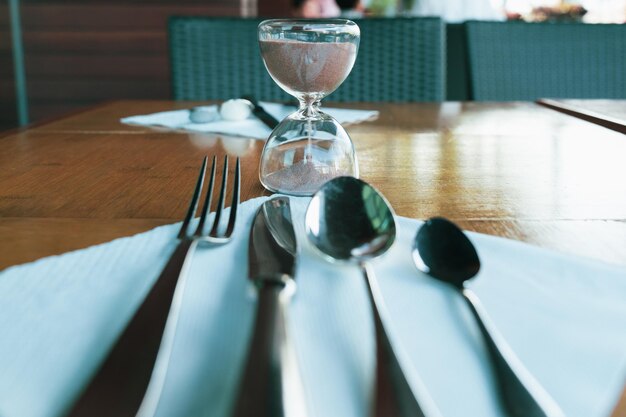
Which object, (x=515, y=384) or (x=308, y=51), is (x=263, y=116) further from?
(x=515, y=384)

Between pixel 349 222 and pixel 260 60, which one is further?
pixel 260 60

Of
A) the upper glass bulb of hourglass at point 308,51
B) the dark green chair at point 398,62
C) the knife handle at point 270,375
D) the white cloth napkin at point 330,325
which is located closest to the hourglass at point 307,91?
the upper glass bulb of hourglass at point 308,51

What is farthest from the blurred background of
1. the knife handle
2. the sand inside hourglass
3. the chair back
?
the knife handle

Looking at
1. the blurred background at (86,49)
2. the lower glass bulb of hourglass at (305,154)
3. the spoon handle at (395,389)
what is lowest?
the spoon handle at (395,389)

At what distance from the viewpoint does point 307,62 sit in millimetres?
456

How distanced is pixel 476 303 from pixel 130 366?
14 cm

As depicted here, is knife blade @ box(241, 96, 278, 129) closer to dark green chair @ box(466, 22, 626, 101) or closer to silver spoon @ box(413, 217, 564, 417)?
silver spoon @ box(413, 217, 564, 417)

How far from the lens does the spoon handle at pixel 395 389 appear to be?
182mm

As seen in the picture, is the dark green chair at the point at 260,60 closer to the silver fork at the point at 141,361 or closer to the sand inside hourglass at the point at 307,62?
the sand inside hourglass at the point at 307,62

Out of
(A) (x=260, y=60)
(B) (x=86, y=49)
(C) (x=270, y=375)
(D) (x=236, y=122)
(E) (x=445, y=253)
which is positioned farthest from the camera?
(B) (x=86, y=49)

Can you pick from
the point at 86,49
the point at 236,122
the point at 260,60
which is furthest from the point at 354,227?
the point at 86,49

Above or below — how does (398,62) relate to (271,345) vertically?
above

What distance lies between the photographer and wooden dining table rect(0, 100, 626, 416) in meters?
0.37

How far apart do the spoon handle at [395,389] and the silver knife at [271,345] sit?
1.0 inches
